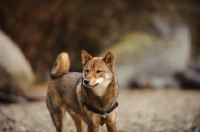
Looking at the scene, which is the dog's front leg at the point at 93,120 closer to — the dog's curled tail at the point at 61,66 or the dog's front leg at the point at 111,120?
the dog's front leg at the point at 111,120

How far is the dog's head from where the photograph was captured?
14.6ft

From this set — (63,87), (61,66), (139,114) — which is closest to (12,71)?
(139,114)

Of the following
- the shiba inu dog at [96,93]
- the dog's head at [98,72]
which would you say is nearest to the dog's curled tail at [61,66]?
the shiba inu dog at [96,93]

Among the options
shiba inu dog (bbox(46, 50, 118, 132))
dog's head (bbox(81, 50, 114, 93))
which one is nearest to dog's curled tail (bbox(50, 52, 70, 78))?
shiba inu dog (bbox(46, 50, 118, 132))

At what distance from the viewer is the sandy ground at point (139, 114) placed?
6.82 m

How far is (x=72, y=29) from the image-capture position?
15.8m

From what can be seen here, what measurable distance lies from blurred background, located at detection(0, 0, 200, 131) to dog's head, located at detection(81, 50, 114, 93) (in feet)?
24.4

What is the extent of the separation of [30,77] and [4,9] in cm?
244

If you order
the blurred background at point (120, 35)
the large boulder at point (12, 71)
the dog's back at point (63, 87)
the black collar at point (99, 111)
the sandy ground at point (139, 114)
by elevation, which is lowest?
the sandy ground at point (139, 114)

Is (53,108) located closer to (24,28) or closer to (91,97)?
(91,97)

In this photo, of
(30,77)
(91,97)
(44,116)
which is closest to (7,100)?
(30,77)

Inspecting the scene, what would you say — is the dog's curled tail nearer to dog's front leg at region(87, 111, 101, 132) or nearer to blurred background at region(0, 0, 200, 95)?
dog's front leg at region(87, 111, 101, 132)

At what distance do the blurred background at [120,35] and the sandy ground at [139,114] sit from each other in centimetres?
254

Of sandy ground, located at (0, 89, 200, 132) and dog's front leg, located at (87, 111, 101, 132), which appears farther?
sandy ground, located at (0, 89, 200, 132)
